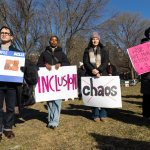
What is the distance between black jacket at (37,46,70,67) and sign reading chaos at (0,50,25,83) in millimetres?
997

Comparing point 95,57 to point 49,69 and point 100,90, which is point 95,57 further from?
point 49,69

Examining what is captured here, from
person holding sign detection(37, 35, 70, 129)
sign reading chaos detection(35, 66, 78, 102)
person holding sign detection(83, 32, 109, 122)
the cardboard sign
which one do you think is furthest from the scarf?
the cardboard sign

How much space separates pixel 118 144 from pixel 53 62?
2688 mm

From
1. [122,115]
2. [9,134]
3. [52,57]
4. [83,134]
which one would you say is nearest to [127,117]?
[122,115]

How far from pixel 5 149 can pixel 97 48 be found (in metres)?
3.13

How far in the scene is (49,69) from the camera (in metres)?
8.73

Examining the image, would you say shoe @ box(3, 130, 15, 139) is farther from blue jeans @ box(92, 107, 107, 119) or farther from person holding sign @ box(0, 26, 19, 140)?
blue jeans @ box(92, 107, 107, 119)

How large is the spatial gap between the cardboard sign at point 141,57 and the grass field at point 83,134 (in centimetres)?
116

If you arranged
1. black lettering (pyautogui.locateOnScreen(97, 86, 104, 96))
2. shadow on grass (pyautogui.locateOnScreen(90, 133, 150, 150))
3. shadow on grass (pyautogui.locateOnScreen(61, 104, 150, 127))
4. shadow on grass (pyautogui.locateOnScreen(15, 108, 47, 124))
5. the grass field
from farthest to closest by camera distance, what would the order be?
shadow on grass (pyautogui.locateOnScreen(15, 108, 47, 124)) → black lettering (pyautogui.locateOnScreen(97, 86, 104, 96)) → shadow on grass (pyautogui.locateOnScreen(61, 104, 150, 127)) → the grass field → shadow on grass (pyautogui.locateOnScreen(90, 133, 150, 150))

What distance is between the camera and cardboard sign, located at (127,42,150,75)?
7965 mm

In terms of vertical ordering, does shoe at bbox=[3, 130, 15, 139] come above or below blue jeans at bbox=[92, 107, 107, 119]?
below

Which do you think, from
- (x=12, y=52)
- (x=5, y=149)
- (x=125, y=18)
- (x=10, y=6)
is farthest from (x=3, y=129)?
(x=125, y=18)

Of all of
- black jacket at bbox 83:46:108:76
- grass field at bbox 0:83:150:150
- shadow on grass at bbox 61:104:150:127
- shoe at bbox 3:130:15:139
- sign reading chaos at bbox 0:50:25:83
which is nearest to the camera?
grass field at bbox 0:83:150:150

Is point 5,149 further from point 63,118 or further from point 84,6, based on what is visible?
point 84,6
